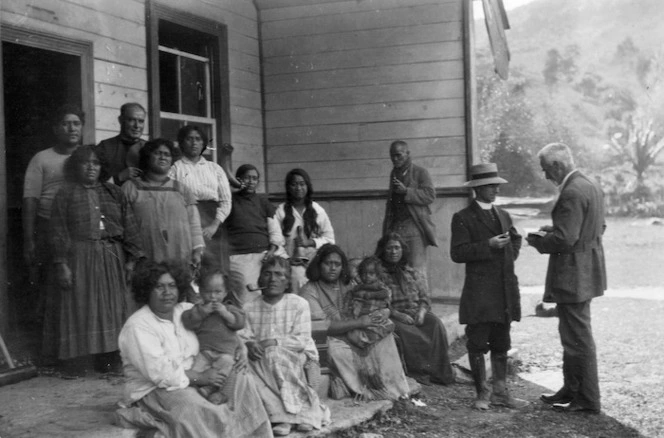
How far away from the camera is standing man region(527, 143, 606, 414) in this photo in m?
5.23

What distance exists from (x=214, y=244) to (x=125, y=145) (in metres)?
1.34

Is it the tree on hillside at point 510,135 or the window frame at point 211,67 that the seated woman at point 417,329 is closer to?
the window frame at point 211,67

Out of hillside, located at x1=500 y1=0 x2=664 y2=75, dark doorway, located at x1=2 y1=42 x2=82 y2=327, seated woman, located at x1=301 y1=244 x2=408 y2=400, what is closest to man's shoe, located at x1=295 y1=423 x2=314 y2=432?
seated woman, located at x1=301 y1=244 x2=408 y2=400

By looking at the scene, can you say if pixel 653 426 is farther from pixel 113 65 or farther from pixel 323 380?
pixel 113 65

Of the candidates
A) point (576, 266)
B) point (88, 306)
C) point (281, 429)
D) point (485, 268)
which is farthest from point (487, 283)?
point (88, 306)

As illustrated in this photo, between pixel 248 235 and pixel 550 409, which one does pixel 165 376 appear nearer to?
pixel 248 235

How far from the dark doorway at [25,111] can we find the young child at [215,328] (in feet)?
7.51

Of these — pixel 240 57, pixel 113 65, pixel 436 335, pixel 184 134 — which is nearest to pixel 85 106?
pixel 113 65

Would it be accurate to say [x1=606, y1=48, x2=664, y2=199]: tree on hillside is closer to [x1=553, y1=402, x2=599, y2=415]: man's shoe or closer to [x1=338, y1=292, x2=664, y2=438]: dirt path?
[x1=338, y1=292, x2=664, y2=438]: dirt path

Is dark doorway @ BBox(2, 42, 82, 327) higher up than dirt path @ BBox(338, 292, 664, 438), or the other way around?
dark doorway @ BBox(2, 42, 82, 327)

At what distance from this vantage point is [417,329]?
6.18 metres

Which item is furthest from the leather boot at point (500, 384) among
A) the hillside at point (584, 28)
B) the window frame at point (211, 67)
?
the hillside at point (584, 28)

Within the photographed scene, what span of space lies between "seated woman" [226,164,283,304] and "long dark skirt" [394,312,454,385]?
1.25 meters

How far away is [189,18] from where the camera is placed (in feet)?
24.9
